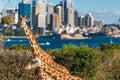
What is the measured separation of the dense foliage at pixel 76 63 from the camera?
46.2 ft

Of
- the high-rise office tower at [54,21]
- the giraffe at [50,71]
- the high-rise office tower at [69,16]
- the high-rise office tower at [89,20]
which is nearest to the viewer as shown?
the giraffe at [50,71]

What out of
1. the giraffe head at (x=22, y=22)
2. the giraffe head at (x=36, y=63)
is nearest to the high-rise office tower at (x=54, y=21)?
the giraffe head at (x=22, y=22)

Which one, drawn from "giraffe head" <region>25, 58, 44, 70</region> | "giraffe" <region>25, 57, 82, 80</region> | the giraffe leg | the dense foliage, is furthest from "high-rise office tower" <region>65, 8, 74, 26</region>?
the giraffe leg

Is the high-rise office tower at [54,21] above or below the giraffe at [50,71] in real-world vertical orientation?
below

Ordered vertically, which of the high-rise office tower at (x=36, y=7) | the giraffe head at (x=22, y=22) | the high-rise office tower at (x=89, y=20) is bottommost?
the high-rise office tower at (x=89, y=20)

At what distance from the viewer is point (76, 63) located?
16.9 meters

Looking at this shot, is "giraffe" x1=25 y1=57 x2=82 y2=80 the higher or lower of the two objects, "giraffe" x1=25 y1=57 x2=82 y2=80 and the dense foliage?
the higher

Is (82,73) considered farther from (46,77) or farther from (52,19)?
(52,19)

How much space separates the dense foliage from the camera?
46.2 feet

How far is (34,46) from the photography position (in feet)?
35.0

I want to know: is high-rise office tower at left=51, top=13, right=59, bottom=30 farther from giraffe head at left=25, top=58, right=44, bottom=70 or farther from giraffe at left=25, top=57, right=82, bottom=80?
giraffe at left=25, top=57, right=82, bottom=80

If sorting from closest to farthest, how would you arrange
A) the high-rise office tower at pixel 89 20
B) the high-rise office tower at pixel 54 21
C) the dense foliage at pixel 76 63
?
the dense foliage at pixel 76 63, the high-rise office tower at pixel 54 21, the high-rise office tower at pixel 89 20

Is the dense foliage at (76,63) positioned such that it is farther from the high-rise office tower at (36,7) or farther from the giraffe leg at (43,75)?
the high-rise office tower at (36,7)

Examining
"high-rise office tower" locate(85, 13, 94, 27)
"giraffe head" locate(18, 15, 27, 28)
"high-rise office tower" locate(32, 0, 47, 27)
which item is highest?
"giraffe head" locate(18, 15, 27, 28)
